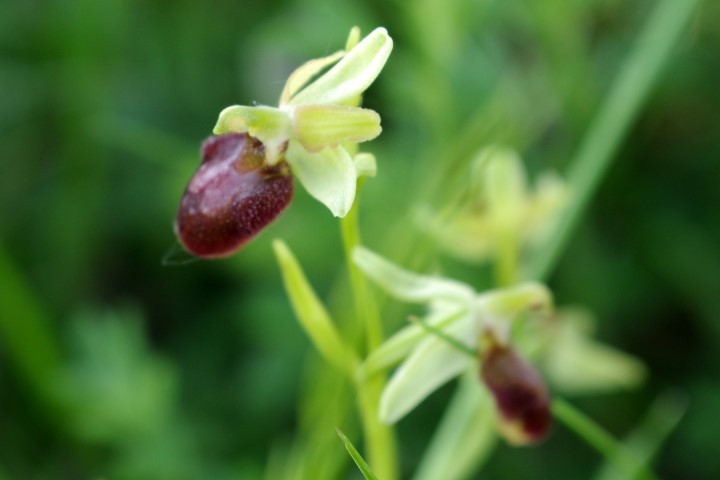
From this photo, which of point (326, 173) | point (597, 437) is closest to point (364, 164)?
point (326, 173)

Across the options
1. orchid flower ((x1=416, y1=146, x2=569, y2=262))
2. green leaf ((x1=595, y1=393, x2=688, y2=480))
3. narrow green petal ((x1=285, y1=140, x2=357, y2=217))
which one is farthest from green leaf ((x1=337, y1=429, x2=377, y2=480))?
green leaf ((x1=595, y1=393, x2=688, y2=480))

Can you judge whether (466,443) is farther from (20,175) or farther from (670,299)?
(20,175)

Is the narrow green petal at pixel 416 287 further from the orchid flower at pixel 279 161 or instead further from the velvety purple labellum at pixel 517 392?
the orchid flower at pixel 279 161

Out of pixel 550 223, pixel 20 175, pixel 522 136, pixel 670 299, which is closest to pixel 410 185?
pixel 522 136

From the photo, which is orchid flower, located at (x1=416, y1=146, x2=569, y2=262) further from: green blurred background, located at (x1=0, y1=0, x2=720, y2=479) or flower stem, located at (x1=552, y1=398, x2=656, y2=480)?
flower stem, located at (x1=552, y1=398, x2=656, y2=480)

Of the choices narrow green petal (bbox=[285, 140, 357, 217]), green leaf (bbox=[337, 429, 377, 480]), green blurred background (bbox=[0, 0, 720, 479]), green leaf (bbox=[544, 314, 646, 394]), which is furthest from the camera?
green blurred background (bbox=[0, 0, 720, 479])

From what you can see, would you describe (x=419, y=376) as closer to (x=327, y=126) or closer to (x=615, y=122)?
(x=327, y=126)

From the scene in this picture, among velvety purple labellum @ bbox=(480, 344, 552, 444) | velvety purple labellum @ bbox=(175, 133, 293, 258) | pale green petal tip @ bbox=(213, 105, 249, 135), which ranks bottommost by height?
velvety purple labellum @ bbox=(480, 344, 552, 444)
